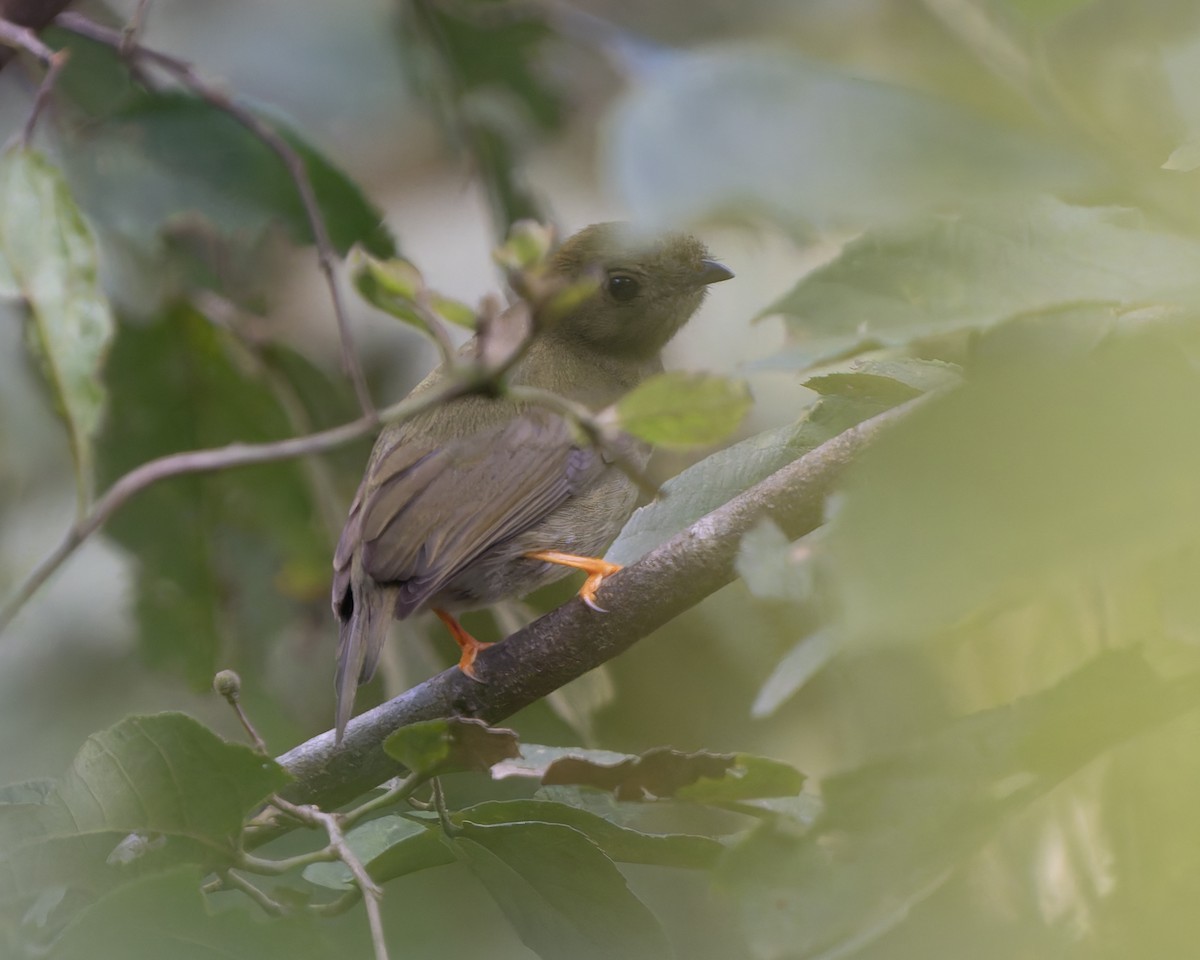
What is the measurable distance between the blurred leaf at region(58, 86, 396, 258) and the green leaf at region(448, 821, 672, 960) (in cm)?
197

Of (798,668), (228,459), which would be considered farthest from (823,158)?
(228,459)

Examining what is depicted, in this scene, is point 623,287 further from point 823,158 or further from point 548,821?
point 823,158

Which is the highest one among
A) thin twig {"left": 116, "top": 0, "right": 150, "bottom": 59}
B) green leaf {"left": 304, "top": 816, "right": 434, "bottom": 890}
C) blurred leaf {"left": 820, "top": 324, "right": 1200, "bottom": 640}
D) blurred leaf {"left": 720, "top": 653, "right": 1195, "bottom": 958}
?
thin twig {"left": 116, "top": 0, "right": 150, "bottom": 59}

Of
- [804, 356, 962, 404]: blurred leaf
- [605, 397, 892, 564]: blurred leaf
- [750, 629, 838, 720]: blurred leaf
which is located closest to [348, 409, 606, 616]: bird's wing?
[605, 397, 892, 564]: blurred leaf

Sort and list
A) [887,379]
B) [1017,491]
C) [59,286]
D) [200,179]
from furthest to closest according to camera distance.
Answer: [200,179]
[887,379]
[59,286]
[1017,491]

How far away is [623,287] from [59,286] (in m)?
2.58

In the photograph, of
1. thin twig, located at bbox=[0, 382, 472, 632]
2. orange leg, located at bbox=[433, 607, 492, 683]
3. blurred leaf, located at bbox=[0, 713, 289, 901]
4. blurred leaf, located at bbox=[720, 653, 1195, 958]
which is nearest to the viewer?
blurred leaf, located at bbox=[720, 653, 1195, 958]

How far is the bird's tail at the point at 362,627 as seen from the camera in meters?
2.67

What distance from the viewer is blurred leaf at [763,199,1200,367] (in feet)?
3.74

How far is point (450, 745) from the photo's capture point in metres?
1.78

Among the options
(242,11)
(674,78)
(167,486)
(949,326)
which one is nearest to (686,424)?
(949,326)

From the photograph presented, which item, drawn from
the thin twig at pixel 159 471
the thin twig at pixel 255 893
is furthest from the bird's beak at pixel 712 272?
the thin twig at pixel 159 471

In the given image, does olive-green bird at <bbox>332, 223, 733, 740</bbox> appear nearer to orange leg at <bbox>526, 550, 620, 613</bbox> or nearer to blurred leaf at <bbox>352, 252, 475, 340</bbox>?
orange leg at <bbox>526, 550, 620, 613</bbox>

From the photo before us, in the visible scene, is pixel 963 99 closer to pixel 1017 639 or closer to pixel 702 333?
pixel 1017 639
